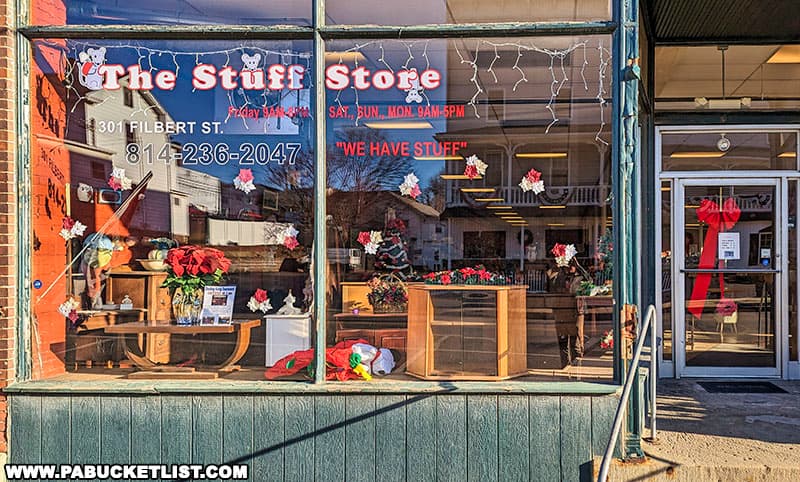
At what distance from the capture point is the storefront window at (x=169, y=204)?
5766 mm

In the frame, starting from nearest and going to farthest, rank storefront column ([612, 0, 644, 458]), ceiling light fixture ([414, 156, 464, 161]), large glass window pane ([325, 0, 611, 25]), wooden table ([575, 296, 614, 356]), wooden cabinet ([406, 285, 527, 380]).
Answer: storefront column ([612, 0, 644, 458]), large glass window pane ([325, 0, 611, 25]), wooden table ([575, 296, 614, 356]), wooden cabinet ([406, 285, 527, 380]), ceiling light fixture ([414, 156, 464, 161])

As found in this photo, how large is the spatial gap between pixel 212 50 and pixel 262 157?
99 cm

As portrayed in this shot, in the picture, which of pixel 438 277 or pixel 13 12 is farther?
pixel 438 277

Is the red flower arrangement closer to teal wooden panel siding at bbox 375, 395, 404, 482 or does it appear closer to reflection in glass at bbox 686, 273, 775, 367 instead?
teal wooden panel siding at bbox 375, 395, 404, 482

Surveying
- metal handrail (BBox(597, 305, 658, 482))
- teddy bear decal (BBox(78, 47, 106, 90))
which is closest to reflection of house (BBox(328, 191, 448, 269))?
teddy bear decal (BBox(78, 47, 106, 90))

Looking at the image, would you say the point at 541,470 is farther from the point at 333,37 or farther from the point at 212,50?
the point at 212,50

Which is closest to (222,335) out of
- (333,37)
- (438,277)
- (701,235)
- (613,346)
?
(438,277)

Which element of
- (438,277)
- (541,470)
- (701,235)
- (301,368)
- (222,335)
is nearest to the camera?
(541,470)

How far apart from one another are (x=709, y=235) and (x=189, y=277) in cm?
483

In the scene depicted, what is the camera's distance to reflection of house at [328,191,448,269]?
23.0ft

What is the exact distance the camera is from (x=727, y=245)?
7.88m

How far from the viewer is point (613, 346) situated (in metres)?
5.45

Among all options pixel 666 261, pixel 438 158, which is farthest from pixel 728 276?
pixel 438 158

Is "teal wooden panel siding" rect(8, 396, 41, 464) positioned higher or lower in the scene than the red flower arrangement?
lower
